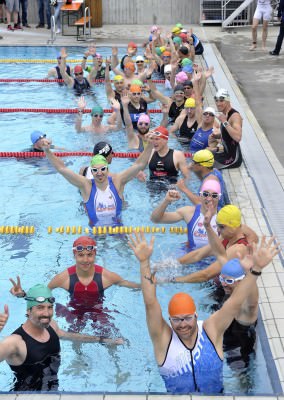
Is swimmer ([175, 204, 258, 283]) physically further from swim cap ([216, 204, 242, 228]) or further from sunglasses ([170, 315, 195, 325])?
sunglasses ([170, 315, 195, 325])

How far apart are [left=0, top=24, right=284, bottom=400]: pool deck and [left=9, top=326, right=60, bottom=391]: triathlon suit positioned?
74cm

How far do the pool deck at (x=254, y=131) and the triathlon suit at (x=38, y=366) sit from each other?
744 mm

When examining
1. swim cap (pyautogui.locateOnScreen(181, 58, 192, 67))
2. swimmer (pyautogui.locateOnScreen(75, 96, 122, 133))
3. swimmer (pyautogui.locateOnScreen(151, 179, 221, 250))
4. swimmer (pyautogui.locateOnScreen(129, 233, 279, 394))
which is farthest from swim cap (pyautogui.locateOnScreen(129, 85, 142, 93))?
swimmer (pyautogui.locateOnScreen(129, 233, 279, 394))

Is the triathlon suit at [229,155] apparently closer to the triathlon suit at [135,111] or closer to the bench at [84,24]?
the triathlon suit at [135,111]

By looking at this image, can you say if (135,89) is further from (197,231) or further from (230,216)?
(230,216)

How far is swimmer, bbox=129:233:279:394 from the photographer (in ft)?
15.2

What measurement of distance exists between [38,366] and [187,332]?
1249 mm

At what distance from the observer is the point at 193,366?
15.6 feet

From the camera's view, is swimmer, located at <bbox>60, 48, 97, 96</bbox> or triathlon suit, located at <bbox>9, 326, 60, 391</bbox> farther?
swimmer, located at <bbox>60, 48, 97, 96</bbox>

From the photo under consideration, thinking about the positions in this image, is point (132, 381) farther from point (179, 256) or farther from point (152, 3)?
point (152, 3)

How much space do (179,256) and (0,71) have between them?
11.4 m

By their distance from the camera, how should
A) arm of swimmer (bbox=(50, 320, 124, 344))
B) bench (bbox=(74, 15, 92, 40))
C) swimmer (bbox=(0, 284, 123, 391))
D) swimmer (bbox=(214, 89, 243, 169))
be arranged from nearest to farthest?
1. swimmer (bbox=(0, 284, 123, 391))
2. arm of swimmer (bbox=(50, 320, 124, 344))
3. swimmer (bbox=(214, 89, 243, 169))
4. bench (bbox=(74, 15, 92, 40))

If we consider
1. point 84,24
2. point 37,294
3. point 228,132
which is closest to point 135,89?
point 228,132

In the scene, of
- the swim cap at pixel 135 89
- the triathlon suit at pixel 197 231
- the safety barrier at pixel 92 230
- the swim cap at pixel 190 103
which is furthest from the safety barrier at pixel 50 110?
the triathlon suit at pixel 197 231
